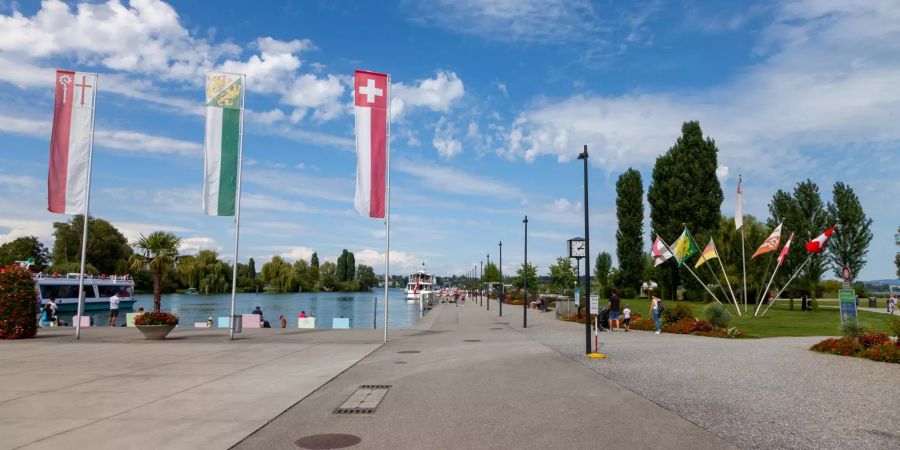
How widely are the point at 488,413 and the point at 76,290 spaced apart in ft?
287

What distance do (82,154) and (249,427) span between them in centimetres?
1880

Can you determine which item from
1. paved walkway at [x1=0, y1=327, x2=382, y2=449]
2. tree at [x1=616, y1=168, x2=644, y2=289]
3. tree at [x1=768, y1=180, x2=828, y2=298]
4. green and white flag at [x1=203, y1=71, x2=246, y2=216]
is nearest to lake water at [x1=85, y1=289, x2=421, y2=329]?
green and white flag at [x1=203, y1=71, x2=246, y2=216]

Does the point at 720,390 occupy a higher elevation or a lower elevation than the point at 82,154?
lower

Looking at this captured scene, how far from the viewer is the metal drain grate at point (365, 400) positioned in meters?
8.91

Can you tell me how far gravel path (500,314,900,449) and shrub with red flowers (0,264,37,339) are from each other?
64.7 feet

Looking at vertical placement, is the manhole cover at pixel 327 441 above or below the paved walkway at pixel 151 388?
above

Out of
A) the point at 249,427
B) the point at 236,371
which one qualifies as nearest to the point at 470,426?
the point at 249,427

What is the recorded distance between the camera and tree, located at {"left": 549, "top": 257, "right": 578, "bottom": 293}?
75.2 m

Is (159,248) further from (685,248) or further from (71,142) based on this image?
(685,248)

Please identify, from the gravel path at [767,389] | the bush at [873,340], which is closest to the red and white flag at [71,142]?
the gravel path at [767,389]

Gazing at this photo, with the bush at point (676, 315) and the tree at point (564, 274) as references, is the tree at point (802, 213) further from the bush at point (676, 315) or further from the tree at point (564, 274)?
the bush at point (676, 315)

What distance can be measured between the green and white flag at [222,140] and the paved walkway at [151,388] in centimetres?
553

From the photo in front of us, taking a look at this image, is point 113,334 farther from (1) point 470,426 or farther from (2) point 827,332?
(2) point 827,332

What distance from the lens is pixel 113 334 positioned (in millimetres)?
23312
